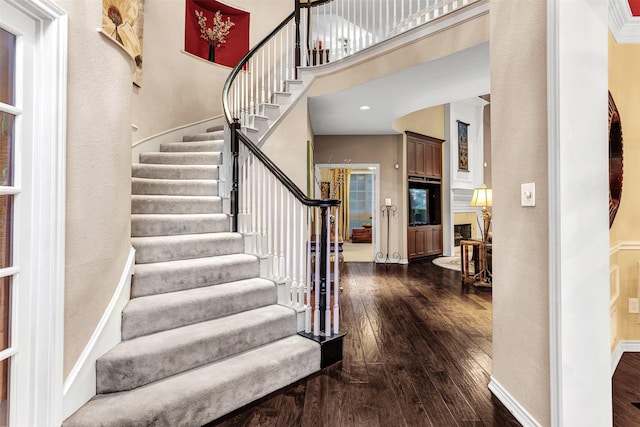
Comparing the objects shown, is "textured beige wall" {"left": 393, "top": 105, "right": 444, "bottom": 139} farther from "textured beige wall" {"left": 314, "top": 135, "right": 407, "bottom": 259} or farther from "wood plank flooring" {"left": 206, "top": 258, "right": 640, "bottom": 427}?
"wood plank flooring" {"left": 206, "top": 258, "right": 640, "bottom": 427}

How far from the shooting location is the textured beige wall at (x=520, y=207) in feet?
5.35

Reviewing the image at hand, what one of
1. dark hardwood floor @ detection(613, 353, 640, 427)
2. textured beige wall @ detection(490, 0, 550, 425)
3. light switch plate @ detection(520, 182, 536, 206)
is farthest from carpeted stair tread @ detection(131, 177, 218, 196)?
dark hardwood floor @ detection(613, 353, 640, 427)

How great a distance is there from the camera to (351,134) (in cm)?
712

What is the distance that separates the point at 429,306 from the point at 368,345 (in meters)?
1.44

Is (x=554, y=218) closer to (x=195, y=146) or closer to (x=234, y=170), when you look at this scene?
(x=234, y=170)

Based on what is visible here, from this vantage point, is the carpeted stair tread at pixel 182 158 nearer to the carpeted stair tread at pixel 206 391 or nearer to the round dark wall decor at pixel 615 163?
the carpeted stair tread at pixel 206 391

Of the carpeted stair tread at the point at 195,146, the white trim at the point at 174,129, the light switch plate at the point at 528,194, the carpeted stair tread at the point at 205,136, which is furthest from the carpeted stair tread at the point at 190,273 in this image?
the white trim at the point at 174,129

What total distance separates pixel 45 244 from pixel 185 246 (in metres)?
1.23

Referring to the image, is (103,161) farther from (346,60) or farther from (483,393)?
(346,60)

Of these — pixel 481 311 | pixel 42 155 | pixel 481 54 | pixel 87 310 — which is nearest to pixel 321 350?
pixel 87 310

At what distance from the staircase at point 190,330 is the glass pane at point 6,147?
3.29 feet

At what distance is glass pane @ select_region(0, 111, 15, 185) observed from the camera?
1334 mm

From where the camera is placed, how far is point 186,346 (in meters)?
1.94

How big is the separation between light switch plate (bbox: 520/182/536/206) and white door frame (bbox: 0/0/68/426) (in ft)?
7.51
